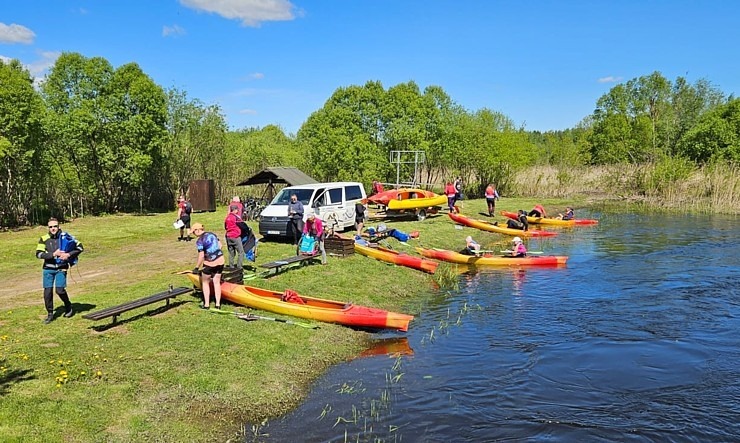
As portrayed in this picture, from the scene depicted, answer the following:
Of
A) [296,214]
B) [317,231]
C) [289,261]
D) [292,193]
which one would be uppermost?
[292,193]

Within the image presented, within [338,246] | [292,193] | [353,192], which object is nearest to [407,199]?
[353,192]

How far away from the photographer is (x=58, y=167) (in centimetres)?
2709

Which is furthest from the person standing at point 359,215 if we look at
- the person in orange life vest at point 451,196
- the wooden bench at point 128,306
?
the wooden bench at point 128,306

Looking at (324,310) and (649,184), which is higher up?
(649,184)

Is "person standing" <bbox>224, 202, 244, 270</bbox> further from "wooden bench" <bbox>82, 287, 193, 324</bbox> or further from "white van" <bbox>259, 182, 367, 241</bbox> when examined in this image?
"white van" <bbox>259, 182, 367, 241</bbox>

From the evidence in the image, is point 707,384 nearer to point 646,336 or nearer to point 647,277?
point 646,336

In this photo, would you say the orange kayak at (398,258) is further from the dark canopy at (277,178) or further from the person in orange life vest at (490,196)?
the person in orange life vest at (490,196)

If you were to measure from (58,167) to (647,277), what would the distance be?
2572 centimetres

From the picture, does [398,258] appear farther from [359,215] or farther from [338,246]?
[359,215]

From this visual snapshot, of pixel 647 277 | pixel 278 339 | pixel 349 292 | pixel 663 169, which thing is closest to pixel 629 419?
pixel 278 339

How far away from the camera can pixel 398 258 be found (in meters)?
16.6

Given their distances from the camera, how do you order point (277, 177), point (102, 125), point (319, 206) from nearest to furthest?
point (319, 206), point (277, 177), point (102, 125)

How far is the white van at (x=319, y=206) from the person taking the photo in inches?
724

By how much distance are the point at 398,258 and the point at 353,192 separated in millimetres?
5303
